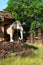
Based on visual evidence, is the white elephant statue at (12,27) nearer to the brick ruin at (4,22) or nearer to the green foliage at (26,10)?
the brick ruin at (4,22)

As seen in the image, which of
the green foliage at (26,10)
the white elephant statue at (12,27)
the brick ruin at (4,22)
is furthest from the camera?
the green foliage at (26,10)

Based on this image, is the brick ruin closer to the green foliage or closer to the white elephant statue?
the white elephant statue

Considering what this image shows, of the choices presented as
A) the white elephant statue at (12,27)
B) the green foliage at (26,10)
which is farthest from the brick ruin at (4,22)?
the green foliage at (26,10)

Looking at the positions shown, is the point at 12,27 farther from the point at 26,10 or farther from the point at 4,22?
the point at 26,10

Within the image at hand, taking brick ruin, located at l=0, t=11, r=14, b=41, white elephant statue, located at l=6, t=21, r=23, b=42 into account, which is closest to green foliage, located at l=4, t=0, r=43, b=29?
white elephant statue, located at l=6, t=21, r=23, b=42

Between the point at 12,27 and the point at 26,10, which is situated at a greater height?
the point at 26,10

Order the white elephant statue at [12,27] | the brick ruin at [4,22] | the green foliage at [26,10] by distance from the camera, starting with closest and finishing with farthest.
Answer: the brick ruin at [4,22], the white elephant statue at [12,27], the green foliage at [26,10]

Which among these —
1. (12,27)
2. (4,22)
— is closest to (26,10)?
(12,27)

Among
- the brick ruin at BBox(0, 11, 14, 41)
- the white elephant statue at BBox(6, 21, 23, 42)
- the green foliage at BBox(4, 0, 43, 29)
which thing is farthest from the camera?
the green foliage at BBox(4, 0, 43, 29)

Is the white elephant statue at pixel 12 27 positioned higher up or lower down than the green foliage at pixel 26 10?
lower down

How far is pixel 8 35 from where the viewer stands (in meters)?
17.7

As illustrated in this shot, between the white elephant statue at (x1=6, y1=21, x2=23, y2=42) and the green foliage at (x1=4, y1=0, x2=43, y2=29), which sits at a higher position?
the green foliage at (x1=4, y1=0, x2=43, y2=29)

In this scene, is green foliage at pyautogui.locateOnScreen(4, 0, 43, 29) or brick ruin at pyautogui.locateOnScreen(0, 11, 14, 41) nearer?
brick ruin at pyautogui.locateOnScreen(0, 11, 14, 41)

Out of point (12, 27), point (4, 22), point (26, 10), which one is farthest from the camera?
point (26, 10)
